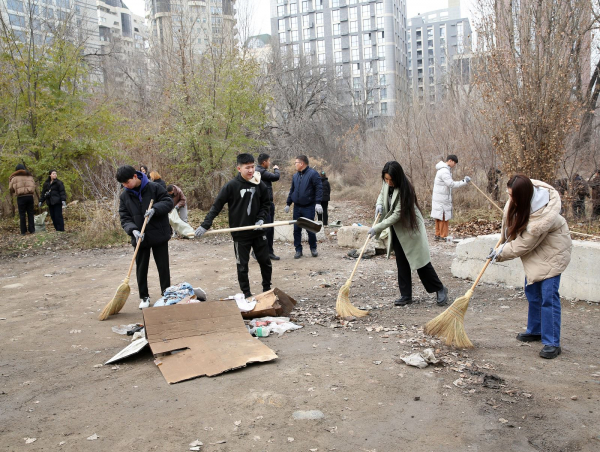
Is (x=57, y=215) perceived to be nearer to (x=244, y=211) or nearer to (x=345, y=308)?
(x=244, y=211)

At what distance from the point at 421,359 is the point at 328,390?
3.17 feet

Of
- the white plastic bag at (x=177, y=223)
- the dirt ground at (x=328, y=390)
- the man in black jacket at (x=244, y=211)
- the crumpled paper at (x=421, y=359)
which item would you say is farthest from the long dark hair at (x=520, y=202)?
the white plastic bag at (x=177, y=223)

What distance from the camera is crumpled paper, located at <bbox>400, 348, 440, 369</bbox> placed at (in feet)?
14.0

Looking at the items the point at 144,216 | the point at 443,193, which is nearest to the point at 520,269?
the point at 443,193

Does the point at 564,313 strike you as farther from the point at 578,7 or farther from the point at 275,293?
the point at 578,7

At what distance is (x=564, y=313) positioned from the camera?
6008 millimetres

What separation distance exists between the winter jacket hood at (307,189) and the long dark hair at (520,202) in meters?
5.22

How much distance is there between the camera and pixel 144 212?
6.63 m

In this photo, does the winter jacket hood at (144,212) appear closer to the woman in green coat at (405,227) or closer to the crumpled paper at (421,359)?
the woman in green coat at (405,227)

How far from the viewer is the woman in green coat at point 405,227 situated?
6066mm

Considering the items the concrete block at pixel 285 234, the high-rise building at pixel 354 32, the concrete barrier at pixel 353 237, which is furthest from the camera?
the high-rise building at pixel 354 32

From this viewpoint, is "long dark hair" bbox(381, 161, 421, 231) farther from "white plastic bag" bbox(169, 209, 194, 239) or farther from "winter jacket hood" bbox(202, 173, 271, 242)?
"white plastic bag" bbox(169, 209, 194, 239)

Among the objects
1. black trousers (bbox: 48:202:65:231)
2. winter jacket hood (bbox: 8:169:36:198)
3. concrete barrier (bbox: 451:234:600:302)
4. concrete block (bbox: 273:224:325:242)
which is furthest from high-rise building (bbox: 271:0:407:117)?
concrete barrier (bbox: 451:234:600:302)

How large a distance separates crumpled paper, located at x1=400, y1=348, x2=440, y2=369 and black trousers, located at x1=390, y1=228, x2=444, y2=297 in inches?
73.9
